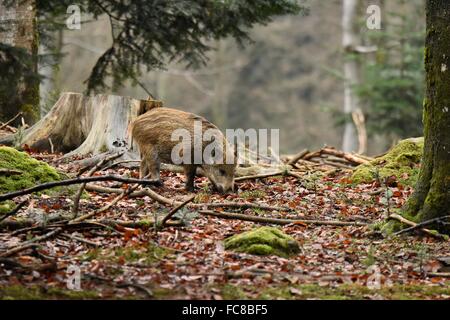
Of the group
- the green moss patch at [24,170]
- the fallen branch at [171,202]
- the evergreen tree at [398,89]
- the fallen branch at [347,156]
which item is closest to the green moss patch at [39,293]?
the fallen branch at [171,202]

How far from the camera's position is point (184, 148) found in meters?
10.5

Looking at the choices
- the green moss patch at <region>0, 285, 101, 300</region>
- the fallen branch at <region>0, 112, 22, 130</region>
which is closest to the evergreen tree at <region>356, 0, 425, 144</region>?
the fallen branch at <region>0, 112, 22, 130</region>

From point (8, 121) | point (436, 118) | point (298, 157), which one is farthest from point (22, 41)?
point (436, 118)

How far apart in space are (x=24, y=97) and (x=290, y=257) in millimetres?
7870

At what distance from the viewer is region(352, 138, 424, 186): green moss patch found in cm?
1162

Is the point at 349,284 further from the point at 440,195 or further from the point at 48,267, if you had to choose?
the point at 48,267

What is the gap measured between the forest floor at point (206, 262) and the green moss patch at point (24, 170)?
0.35m

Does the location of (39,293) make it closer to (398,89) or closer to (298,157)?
(298,157)

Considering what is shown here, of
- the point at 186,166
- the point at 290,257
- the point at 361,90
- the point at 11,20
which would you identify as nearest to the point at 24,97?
the point at 11,20

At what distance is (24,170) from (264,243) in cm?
373

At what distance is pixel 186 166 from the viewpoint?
10.5 meters

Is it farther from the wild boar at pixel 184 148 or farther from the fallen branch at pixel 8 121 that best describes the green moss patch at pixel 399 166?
the fallen branch at pixel 8 121

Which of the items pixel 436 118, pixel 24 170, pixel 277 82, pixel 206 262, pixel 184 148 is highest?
pixel 277 82

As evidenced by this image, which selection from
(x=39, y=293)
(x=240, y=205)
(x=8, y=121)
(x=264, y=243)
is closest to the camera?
(x=39, y=293)
